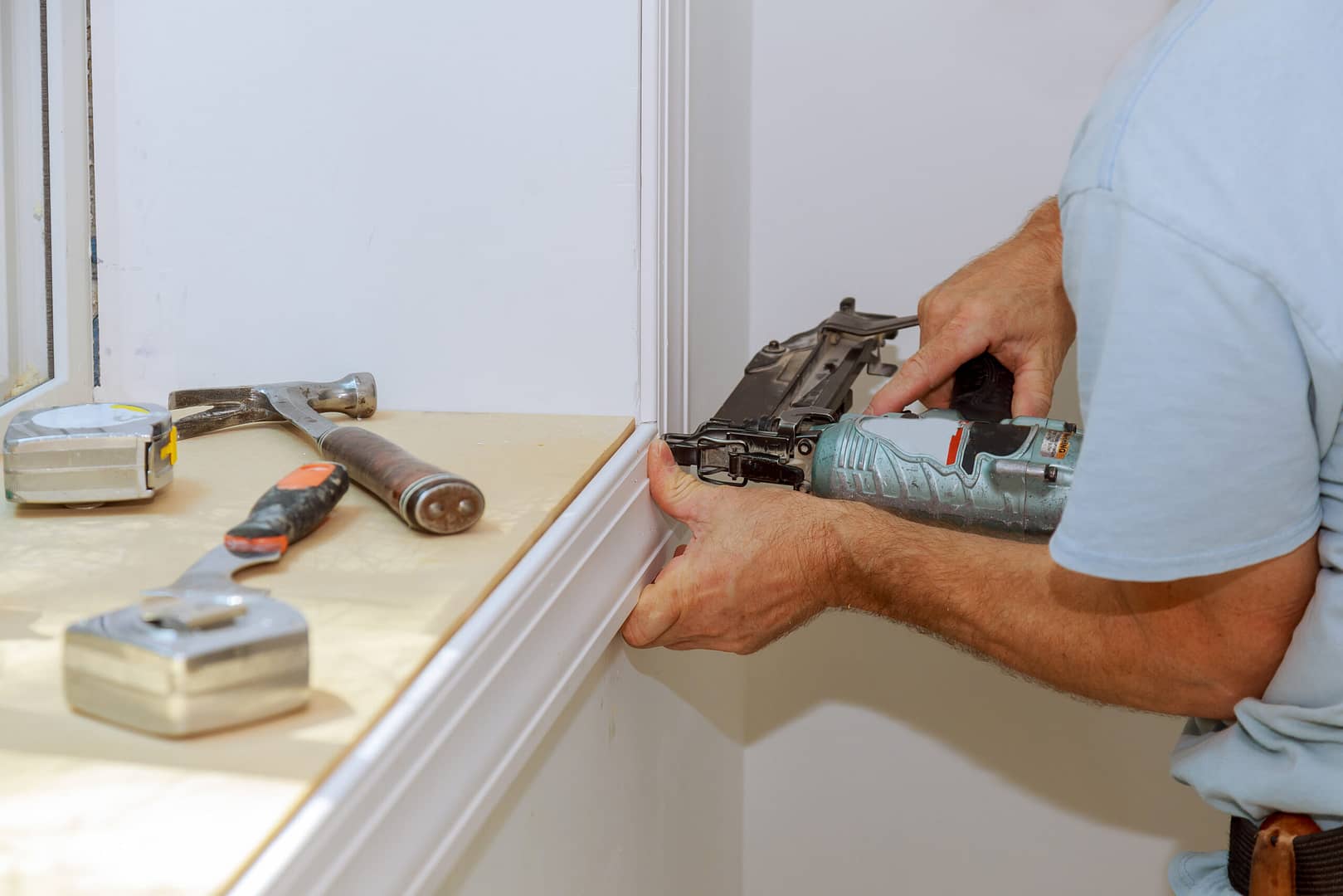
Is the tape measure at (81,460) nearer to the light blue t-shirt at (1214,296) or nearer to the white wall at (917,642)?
the light blue t-shirt at (1214,296)

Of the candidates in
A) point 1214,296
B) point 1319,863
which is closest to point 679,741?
point 1319,863

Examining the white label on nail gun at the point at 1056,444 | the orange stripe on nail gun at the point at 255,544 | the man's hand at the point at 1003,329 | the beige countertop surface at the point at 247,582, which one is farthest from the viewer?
the man's hand at the point at 1003,329

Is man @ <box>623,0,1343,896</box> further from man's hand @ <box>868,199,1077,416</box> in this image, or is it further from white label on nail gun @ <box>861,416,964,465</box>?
man's hand @ <box>868,199,1077,416</box>

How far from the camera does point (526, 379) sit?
931 mm

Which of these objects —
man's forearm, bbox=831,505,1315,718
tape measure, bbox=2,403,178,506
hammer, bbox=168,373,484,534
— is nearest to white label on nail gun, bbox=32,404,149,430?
tape measure, bbox=2,403,178,506

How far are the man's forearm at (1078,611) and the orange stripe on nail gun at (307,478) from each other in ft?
1.24

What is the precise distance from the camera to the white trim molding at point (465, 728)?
14.4 inches

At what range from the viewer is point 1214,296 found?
0.54 metres

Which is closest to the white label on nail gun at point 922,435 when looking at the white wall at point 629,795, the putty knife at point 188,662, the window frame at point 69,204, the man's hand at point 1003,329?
the man's hand at point 1003,329

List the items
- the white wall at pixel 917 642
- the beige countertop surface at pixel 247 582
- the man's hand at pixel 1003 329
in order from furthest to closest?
1. the white wall at pixel 917 642
2. the man's hand at pixel 1003 329
3. the beige countertop surface at pixel 247 582

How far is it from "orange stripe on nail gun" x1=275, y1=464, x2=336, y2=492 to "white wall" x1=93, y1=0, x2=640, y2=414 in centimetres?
33

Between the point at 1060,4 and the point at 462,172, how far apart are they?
0.75 m

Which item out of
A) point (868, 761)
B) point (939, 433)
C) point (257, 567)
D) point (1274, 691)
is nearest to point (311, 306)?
point (257, 567)

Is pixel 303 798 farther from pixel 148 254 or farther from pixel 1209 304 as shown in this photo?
pixel 148 254
